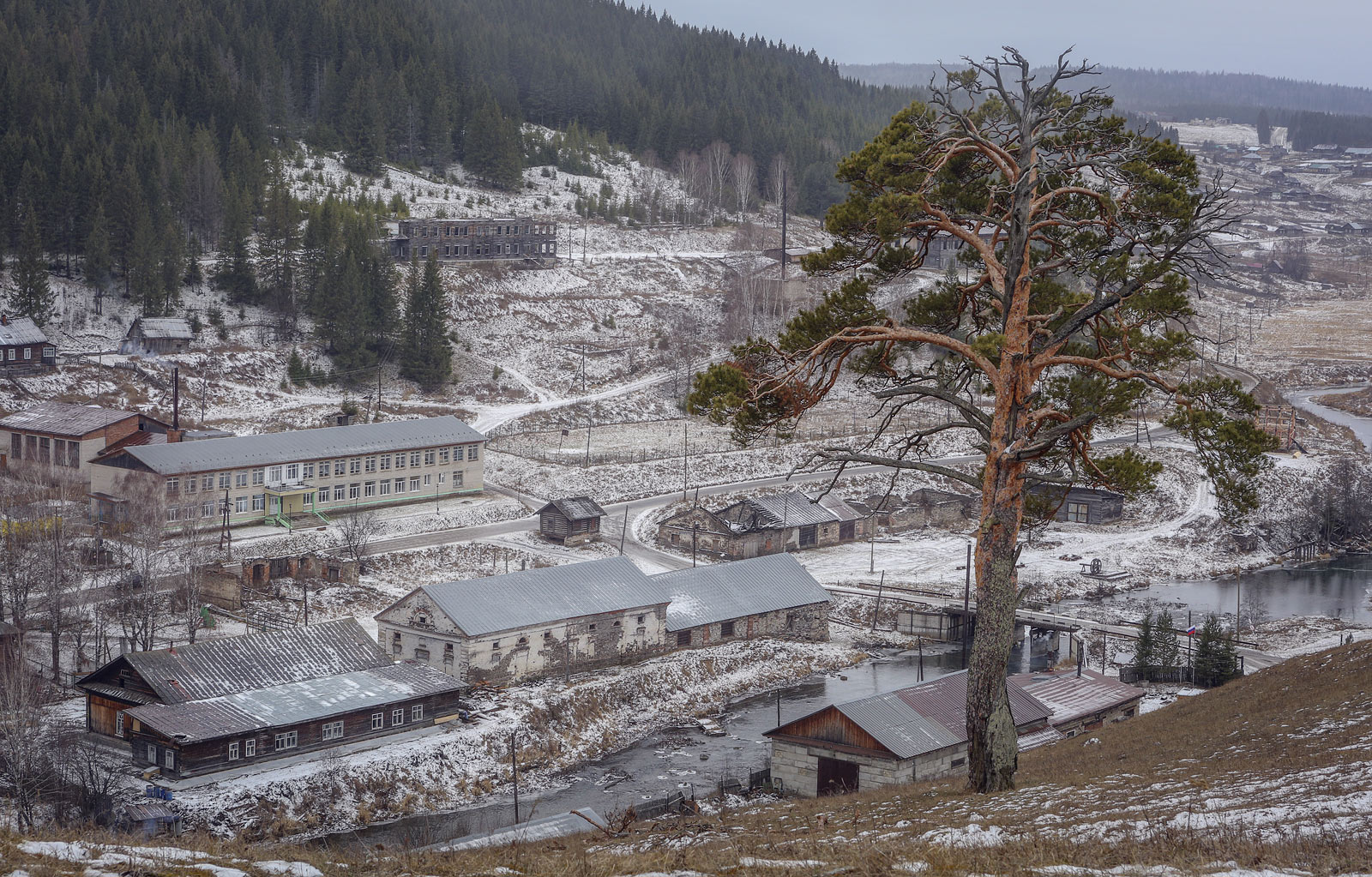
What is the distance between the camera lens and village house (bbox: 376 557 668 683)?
42.0 m

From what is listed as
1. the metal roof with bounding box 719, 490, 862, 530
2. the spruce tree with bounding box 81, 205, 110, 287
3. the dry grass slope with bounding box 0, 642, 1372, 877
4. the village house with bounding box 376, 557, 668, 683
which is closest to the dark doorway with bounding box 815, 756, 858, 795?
the dry grass slope with bounding box 0, 642, 1372, 877

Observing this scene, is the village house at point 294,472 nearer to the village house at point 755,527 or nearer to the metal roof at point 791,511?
the village house at point 755,527

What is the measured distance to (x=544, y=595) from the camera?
45000 mm

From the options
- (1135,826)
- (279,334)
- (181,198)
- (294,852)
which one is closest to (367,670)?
(294,852)

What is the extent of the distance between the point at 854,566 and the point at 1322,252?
5922 inches

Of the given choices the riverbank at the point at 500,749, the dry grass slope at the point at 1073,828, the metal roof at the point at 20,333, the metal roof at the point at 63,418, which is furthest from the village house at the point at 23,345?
the dry grass slope at the point at 1073,828

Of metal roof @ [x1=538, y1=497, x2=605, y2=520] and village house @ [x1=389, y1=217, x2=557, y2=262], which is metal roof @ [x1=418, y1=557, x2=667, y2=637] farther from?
village house @ [x1=389, y1=217, x2=557, y2=262]

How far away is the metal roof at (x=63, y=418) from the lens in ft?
198

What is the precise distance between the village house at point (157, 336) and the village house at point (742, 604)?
45.8 metres

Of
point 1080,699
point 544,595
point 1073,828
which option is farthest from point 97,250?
point 1073,828

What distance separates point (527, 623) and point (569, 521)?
56.8ft

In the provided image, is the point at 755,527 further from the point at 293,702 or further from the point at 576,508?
the point at 293,702

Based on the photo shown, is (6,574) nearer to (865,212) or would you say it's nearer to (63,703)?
(63,703)

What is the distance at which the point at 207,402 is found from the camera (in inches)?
3024
